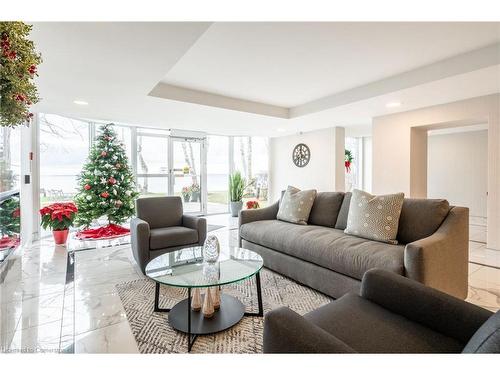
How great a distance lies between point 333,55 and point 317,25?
0.66 metres

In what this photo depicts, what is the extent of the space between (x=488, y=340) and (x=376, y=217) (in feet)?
5.78

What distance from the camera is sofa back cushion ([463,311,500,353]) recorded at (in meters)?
0.76

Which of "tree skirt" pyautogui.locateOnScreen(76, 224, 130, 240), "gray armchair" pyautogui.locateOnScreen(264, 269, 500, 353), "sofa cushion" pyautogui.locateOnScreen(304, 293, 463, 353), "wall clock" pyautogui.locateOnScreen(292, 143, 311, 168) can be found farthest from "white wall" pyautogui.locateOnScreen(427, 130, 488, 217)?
"tree skirt" pyautogui.locateOnScreen(76, 224, 130, 240)

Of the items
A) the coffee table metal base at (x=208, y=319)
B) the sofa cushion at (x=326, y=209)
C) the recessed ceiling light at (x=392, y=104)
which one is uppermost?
the recessed ceiling light at (x=392, y=104)

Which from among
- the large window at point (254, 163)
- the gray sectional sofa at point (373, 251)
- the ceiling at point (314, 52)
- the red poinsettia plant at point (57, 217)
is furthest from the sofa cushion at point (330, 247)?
the large window at point (254, 163)

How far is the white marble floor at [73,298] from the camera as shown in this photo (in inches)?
69.4

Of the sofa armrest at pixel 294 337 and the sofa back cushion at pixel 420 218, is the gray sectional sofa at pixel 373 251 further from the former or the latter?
the sofa armrest at pixel 294 337

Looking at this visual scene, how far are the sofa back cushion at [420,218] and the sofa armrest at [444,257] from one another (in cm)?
6

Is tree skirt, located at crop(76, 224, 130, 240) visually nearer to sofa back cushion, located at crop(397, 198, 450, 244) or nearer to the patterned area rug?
the patterned area rug

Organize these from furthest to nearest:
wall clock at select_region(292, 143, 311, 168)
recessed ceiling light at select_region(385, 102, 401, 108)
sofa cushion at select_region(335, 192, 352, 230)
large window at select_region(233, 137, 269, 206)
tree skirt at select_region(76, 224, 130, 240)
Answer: large window at select_region(233, 137, 269, 206)
wall clock at select_region(292, 143, 311, 168)
tree skirt at select_region(76, 224, 130, 240)
recessed ceiling light at select_region(385, 102, 401, 108)
sofa cushion at select_region(335, 192, 352, 230)

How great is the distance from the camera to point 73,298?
7.84ft

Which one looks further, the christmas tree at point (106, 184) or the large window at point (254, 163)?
the large window at point (254, 163)

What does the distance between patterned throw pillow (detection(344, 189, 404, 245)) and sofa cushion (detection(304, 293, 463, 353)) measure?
1.14m

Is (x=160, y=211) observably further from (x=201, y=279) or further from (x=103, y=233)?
(x=103, y=233)
